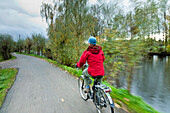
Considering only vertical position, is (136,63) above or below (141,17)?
below

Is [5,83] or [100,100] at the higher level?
[100,100]

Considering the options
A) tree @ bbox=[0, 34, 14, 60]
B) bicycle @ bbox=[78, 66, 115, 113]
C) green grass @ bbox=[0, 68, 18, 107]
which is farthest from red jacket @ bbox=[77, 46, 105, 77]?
tree @ bbox=[0, 34, 14, 60]

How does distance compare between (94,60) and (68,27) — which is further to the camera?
(68,27)

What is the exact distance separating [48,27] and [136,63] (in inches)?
428

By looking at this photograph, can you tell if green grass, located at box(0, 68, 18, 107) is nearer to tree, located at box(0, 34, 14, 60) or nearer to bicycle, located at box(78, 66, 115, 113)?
bicycle, located at box(78, 66, 115, 113)

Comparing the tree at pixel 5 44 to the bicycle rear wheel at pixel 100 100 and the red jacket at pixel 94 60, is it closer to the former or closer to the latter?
the red jacket at pixel 94 60

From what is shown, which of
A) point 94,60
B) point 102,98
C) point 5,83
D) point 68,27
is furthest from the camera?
point 68,27

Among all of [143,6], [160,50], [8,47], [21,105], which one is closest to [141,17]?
[143,6]

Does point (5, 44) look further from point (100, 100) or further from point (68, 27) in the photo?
point (100, 100)

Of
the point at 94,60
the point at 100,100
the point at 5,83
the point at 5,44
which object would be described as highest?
the point at 5,44

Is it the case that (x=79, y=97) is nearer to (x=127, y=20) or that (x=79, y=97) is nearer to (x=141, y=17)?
(x=127, y=20)

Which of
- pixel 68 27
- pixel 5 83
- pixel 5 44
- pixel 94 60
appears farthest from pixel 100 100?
pixel 5 44

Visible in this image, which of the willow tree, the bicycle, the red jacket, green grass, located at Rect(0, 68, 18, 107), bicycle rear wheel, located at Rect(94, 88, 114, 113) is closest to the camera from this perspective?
the bicycle

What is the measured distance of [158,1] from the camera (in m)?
3.46
